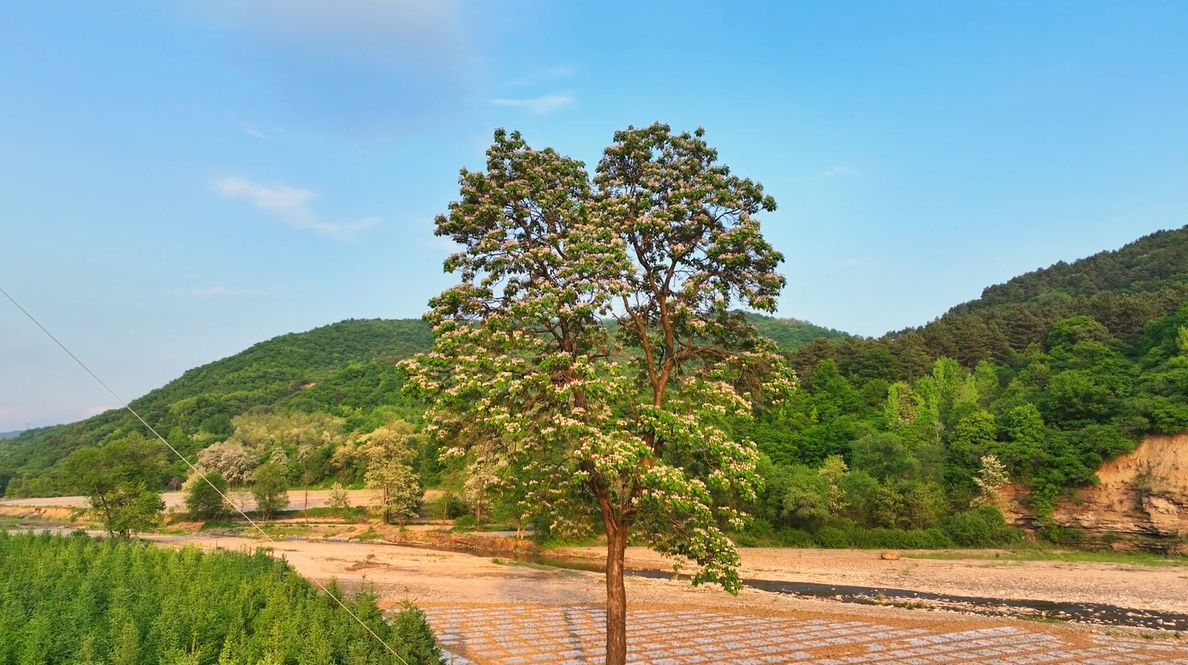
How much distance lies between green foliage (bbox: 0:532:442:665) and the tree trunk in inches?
112

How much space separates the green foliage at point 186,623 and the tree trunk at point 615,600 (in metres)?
2.84

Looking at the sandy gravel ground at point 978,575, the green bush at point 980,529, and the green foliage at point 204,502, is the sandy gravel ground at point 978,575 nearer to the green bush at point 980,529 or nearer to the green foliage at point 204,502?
the green bush at point 980,529

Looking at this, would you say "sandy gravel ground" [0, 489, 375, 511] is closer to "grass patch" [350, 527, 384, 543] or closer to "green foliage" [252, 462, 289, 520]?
"green foliage" [252, 462, 289, 520]

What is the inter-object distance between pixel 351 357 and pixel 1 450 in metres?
130

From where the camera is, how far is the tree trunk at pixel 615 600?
1012 cm

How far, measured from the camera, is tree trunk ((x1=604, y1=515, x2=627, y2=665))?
398 inches

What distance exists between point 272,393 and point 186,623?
414ft

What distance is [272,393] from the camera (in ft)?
403

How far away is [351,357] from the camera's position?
515 ft

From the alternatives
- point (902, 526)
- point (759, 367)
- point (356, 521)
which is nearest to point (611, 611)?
point (759, 367)

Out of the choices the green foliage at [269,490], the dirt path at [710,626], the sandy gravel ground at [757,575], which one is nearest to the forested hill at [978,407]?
the sandy gravel ground at [757,575]

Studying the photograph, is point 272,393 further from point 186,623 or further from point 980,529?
point 186,623

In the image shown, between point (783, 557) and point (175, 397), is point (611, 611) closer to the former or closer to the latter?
point (783, 557)

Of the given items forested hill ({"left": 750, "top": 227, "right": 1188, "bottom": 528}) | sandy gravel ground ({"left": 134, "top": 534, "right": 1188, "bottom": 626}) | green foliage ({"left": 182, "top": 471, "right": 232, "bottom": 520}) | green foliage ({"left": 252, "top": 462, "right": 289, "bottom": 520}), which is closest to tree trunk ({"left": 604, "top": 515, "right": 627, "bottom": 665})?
sandy gravel ground ({"left": 134, "top": 534, "right": 1188, "bottom": 626})
